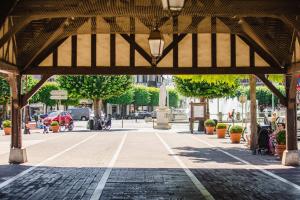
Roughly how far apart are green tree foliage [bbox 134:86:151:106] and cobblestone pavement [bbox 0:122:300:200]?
2551 inches

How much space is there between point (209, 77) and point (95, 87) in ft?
69.4

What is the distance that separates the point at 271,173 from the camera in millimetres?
13172

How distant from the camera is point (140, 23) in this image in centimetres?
1281

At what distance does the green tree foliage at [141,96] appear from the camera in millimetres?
83875

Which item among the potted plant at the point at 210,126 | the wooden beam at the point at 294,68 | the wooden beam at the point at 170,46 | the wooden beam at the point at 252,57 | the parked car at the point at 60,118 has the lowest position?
the potted plant at the point at 210,126

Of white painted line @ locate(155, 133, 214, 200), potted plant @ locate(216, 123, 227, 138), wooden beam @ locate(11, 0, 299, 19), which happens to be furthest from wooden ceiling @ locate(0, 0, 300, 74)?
potted plant @ locate(216, 123, 227, 138)

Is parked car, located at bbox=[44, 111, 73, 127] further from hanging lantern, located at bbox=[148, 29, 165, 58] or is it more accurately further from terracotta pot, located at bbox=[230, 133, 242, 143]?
hanging lantern, located at bbox=[148, 29, 165, 58]

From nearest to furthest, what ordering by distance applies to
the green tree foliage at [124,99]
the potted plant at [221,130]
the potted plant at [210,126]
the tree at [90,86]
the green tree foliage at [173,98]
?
1. the potted plant at [221,130]
2. the potted plant at [210,126]
3. the tree at [90,86]
4. the green tree foliage at [124,99]
5. the green tree foliage at [173,98]

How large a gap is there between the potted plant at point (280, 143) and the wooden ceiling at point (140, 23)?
8.64ft

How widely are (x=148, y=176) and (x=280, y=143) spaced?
19.9 ft

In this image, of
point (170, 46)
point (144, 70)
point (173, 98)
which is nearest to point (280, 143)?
point (170, 46)

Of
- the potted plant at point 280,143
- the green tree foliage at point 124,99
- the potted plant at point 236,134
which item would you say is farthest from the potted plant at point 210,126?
the green tree foliage at point 124,99

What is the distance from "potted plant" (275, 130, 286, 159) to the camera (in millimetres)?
16200

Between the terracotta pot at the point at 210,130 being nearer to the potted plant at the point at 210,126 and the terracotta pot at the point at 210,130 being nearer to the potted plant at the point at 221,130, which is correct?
the potted plant at the point at 210,126
